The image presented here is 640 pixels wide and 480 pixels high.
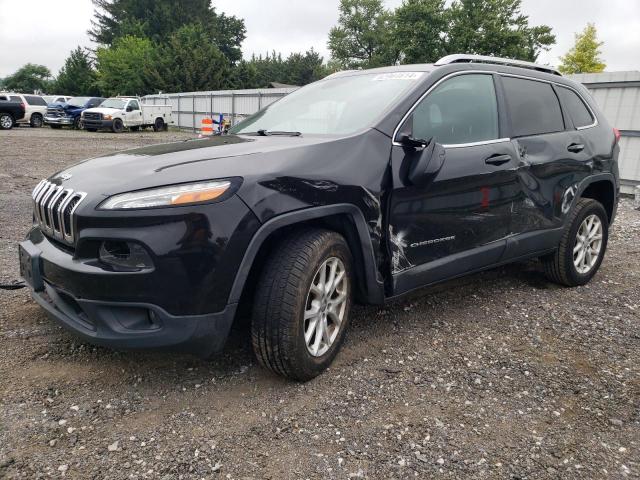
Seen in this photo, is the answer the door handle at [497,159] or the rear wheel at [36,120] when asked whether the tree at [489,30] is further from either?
the door handle at [497,159]

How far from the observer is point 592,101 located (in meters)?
4.69

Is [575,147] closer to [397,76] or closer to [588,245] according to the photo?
[588,245]

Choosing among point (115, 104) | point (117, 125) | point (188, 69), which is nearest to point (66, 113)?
point (115, 104)

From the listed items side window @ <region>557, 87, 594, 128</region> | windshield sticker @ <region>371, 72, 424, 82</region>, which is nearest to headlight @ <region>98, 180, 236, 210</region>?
windshield sticker @ <region>371, 72, 424, 82</region>

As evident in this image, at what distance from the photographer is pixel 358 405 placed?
264cm

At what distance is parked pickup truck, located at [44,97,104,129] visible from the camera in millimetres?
25969

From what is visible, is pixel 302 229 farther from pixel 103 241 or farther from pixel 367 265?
pixel 103 241

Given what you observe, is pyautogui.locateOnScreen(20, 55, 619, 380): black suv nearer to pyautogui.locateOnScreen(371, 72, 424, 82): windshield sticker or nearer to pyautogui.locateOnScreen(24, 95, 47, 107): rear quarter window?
pyautogui.locateOnScreen(371, 72, 424, 82): windshield sticker

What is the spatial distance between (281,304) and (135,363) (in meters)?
0.99

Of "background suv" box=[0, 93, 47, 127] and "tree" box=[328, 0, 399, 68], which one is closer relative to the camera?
"background suv" box=[0, 93, 47, 127]

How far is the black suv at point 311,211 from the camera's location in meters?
2.35

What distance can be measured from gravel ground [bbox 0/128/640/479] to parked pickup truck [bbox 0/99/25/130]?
2259cm

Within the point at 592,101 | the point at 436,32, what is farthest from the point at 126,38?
the point at 592,101

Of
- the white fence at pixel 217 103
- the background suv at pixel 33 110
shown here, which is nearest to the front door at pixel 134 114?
the white fence at pixel 217 103
